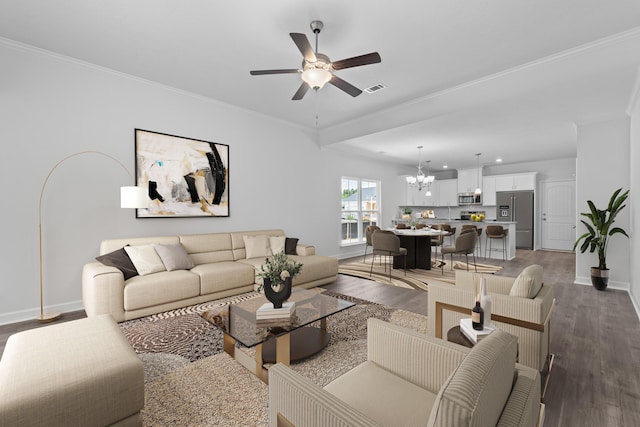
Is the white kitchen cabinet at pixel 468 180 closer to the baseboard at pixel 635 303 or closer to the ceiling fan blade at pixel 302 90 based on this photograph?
the baseboard at pixel 635 303

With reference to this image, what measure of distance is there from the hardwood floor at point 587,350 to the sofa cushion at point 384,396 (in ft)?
3.48

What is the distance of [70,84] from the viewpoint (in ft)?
11.4

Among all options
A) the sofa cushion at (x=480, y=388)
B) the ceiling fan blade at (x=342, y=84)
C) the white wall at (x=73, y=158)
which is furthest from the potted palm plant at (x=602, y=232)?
the white wall at (x=73, y=158)

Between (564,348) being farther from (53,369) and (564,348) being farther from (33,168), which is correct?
(33,168)

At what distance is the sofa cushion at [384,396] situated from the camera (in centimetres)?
114

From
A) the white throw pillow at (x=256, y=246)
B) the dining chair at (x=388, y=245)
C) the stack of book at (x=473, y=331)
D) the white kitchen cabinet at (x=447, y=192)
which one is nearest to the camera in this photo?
the stack of book at (x=473, y=331)

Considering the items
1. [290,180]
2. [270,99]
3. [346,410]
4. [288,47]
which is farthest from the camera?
[290,180]

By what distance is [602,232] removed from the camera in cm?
432

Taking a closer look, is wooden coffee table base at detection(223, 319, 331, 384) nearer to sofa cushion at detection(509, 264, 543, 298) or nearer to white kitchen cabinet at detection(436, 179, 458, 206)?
sofa cushion at detection(509, 264, 543, 298)

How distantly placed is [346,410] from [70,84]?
15.0ft

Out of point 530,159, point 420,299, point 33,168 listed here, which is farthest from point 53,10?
point 530,159

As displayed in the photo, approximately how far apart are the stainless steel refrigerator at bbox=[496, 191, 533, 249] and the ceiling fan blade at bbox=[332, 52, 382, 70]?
335 inches

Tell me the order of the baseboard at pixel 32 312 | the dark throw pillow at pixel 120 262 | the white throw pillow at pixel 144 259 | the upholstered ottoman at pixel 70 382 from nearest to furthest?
1. the upholstered ottoman at pixel 70 382
2. the baseboard at pixel 32 312
3. the dark throw pillow at pixel 120 262
4. the white throw pillow at pixel 144 259

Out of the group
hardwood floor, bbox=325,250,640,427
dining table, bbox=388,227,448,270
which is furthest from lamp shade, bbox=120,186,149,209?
dining table, bbox=388,227,448,270
